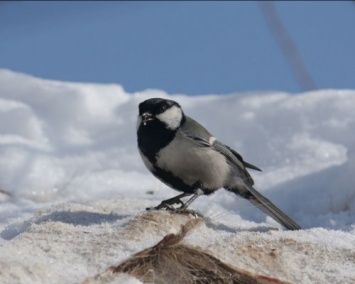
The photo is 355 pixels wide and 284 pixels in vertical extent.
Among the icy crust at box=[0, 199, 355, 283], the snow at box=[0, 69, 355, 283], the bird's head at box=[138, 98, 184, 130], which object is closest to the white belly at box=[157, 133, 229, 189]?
the bird's head at box=[138, 98, 184, 130]

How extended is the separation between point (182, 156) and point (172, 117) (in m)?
0.26

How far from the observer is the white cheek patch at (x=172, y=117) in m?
4.38

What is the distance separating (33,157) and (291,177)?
159 centimetres

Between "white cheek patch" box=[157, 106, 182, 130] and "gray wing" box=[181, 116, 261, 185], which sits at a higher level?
"white cheek patch" box=[157, 106, 182, 130]

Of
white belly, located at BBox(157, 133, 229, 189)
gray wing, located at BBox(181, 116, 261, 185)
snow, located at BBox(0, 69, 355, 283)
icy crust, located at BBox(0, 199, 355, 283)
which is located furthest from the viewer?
gray wing, located at BBox(181, 116, 261, 185)

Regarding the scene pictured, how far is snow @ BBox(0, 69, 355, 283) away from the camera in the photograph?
2.86 m

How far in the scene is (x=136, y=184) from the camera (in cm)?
554

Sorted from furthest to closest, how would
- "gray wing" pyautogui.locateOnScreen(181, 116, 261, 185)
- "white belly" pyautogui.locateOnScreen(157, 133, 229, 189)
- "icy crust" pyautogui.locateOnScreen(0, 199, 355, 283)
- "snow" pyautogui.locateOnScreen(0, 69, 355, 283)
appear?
"gray wing" pyautogui.locateOnScreen(181, 116, 261, 185), "white belly" pyautogui.locateOnScreen(157, 133, 229, 189), "snow" pyautogui.locateOnScreen(0, 69, 355, 283), "icy crust" pyautogui.locateOnScreen(0, 199, 355, 283)

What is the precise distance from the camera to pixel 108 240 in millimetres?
2963

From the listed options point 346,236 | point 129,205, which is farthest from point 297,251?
point 129,205

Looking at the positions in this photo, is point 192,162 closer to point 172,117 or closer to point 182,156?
point 182,156

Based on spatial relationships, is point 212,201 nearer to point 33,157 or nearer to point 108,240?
point 33,157

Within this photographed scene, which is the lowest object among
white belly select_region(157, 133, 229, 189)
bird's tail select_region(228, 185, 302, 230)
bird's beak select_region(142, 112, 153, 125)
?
bird's tail select_region(228, 185, 302, 230)

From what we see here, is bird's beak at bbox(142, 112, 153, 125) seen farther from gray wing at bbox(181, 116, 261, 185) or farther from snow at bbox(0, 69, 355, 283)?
snow at bbox(0, 69, 355, 283)
